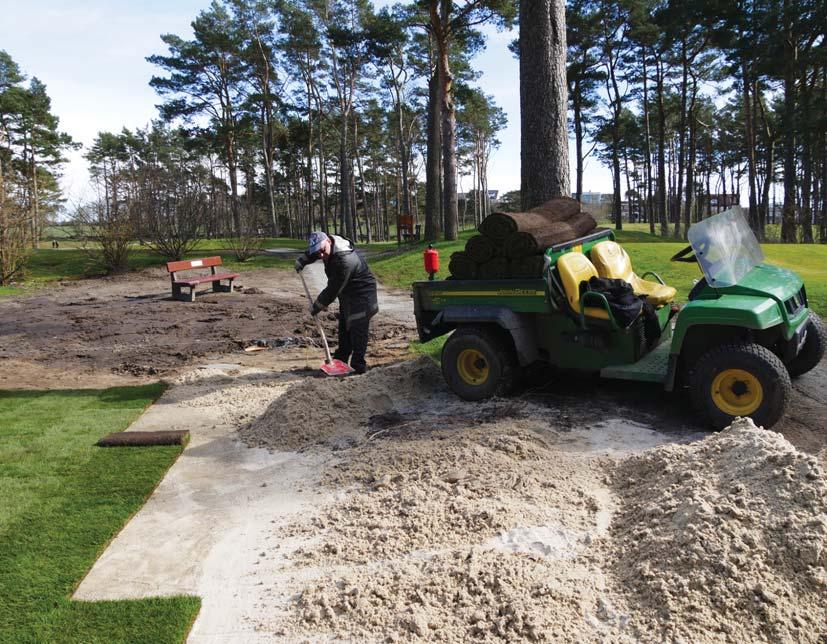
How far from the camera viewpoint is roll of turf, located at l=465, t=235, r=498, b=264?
606cm

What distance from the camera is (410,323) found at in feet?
39.1

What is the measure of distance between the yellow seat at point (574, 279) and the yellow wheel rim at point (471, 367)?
107 cm

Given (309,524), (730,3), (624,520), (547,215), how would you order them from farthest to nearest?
(730,3) < (547,215) < (309,524) < (624,520)

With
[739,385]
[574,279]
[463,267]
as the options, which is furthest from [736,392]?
[463,267]

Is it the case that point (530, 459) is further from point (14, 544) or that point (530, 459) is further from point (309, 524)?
point (14, 544)

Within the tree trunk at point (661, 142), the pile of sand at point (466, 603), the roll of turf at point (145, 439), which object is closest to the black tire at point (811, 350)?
the pile of sand at point (466, 603)

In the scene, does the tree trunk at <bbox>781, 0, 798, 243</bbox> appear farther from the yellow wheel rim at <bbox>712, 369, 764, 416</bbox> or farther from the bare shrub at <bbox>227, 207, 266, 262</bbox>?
the yellow wheel rim at <bbox>712, 369, 764, 416</bbox>

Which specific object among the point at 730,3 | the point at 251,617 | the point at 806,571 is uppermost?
the point at 730,3

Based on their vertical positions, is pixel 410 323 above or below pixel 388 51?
below

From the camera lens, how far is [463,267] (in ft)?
20.6

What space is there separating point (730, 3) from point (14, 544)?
31456mm

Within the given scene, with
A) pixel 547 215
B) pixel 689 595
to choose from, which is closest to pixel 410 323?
pixel 547 215

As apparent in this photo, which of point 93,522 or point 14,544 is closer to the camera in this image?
point 14,544

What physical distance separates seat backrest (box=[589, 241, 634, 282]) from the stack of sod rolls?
34 centimetres
